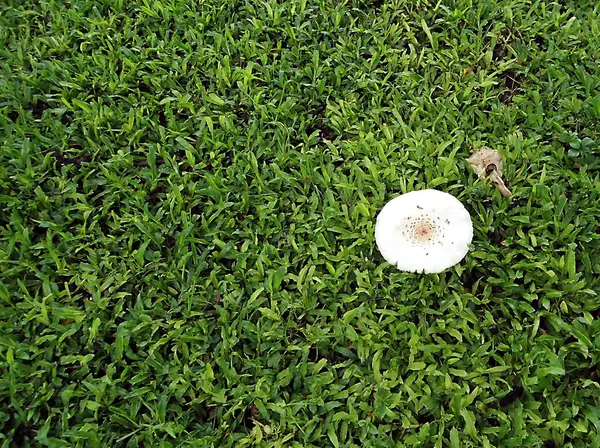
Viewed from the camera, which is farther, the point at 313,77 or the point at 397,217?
the point at 313,77

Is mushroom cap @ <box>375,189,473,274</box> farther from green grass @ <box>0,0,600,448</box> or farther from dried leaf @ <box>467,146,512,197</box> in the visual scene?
dried leaf @ <box>467,146,512,197</box>

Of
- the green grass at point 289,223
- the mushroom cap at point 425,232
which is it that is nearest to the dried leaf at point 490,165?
the green grass at point 289,223

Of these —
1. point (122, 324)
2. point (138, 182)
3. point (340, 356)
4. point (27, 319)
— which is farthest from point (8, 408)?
point (340, 356)

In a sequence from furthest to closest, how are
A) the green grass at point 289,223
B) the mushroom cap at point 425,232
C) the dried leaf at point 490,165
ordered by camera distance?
the dried leaf at point 490,165, the mushroom cap at point 425,232, the green grass at point 289,223

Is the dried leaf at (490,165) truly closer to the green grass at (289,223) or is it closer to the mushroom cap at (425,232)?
the green grass at (289,223)

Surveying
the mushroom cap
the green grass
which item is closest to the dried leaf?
the green grass

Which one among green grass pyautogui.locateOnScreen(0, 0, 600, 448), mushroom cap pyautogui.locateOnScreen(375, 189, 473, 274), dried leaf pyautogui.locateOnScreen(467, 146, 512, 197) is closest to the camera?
green grass pyautogui.locateOnScreen(0, 0, 600, 448)

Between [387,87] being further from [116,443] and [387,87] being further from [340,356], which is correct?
[116,443]
